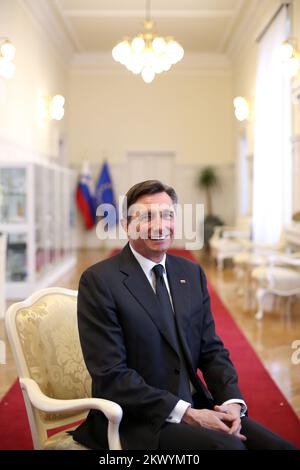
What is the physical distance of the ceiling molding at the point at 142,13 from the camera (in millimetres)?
10148

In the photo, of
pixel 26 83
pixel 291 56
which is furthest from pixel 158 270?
pixel 26 83

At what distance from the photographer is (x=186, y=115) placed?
1377 centimetres

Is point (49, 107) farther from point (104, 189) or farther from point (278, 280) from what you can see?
point (278, 280)

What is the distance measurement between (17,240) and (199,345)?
5883mm

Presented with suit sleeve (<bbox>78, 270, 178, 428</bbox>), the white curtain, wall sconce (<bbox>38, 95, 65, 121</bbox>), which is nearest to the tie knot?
suit sleeve (<bbox>78, 270, 178, 428</bbox>)

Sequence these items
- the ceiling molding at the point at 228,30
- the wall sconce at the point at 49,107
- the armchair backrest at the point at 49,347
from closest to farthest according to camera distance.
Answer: the armchair backrest at the point at 49,347 < the ceiling molding at the point at 228,30 < the wall sconce at the point at 49,107

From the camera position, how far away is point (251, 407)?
3576mm

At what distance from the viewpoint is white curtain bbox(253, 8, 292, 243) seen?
7.66m

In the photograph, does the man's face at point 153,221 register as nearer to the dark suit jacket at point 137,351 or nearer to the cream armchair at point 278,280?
the dark suit jacket at point 137,351

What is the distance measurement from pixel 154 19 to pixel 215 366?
9.69 metres

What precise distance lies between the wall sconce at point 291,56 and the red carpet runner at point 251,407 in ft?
12.1

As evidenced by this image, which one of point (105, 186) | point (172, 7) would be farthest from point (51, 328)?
point (105, 186)

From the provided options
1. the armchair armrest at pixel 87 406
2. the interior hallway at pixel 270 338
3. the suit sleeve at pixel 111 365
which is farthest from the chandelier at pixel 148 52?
the armchair armrest at pixel 87 406

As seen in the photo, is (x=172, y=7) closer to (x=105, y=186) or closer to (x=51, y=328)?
(x=105, y=186)
